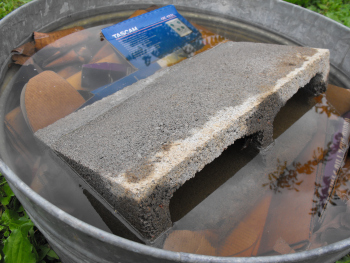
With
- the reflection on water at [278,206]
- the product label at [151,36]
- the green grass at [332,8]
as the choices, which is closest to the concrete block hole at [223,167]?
the reflection on water at [278,206]

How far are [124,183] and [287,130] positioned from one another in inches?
55.5

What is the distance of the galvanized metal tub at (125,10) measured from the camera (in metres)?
1.00

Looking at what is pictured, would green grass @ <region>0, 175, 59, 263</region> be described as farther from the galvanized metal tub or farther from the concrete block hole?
the concrete block hole

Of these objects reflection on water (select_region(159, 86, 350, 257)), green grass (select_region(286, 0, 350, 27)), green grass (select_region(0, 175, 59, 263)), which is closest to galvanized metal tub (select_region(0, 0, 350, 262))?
green grass (select_region(0, 175, 59, 263))

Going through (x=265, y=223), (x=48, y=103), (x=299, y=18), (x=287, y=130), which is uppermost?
Answer: (x=299, y=18)

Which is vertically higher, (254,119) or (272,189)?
(254,119)

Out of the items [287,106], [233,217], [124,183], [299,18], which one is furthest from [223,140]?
[299,18]

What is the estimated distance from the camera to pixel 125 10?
10.8ft

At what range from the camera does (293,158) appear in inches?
75.5

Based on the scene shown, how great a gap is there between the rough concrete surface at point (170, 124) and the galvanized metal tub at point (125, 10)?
281mm

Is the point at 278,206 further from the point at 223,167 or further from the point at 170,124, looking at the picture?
the point at 170,124

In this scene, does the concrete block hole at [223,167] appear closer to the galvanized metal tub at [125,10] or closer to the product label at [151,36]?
the galvanized metal tub at [125,10]

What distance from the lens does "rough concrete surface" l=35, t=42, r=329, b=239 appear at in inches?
52.4

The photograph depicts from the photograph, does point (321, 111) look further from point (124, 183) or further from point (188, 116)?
point (124, 183)
